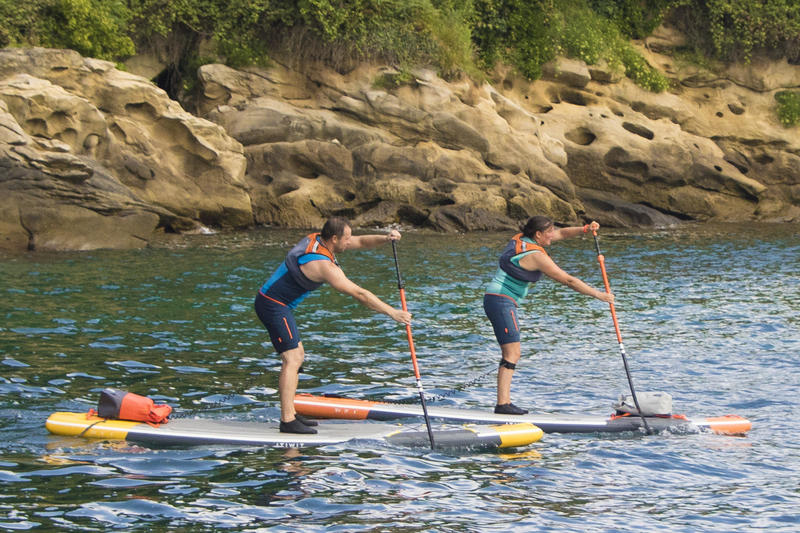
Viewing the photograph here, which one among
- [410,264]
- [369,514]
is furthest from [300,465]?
[410,264]

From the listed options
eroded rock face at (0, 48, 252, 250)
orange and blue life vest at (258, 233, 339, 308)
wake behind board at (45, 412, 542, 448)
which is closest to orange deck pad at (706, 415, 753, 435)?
wake behind board at (45, 412, 542, 448)

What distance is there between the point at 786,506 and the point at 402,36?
27291 millimetres

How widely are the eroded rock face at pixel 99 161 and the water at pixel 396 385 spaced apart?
135 centimetres

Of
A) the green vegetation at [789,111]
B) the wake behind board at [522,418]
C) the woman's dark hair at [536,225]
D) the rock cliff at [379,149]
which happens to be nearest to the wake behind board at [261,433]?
the wake behind board at [522,418]

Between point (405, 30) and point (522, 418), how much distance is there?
81.6 feet

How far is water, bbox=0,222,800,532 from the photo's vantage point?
299 inches

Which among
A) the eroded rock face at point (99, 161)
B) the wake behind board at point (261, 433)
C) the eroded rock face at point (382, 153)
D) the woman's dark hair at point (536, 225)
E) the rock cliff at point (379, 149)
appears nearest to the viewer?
the wake behind board at point (261, 433)

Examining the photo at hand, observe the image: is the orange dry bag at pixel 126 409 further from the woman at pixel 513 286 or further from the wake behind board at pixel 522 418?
the woman at pixel 513 286

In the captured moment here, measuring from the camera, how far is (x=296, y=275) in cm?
947

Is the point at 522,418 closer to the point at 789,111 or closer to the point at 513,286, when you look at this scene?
the point at 513,286

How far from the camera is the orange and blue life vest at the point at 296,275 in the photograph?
941cm

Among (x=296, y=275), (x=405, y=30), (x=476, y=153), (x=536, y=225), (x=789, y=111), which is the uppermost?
(x=405, y=30)

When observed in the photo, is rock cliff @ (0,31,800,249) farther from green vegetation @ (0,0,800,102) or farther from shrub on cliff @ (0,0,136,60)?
shrub on cliff @ (0,0,136,60)

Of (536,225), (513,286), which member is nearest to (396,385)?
(513,286)
